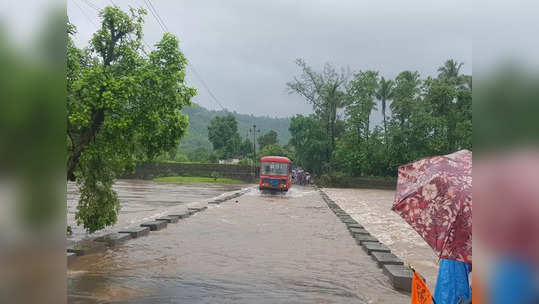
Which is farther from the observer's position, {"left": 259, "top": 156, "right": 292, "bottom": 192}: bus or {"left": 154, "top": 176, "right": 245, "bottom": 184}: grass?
{"left": 154, "top": 176, "right": 245, "bottom": 184}: grass

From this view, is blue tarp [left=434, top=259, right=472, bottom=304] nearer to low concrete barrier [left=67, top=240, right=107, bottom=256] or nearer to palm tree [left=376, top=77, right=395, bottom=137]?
low concrete barrier [left=67, top=240, right=107, bottom=256]

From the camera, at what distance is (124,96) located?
24.7 ft

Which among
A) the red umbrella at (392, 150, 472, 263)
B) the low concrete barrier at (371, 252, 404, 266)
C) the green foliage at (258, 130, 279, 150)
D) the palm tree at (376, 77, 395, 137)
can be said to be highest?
the palm tree at (376, 77, 395, 137)

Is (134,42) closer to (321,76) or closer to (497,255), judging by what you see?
(497,255)

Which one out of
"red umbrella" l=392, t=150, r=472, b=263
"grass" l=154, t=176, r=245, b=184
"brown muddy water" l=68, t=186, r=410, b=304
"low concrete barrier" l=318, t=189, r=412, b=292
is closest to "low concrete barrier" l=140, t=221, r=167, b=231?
"brown muddy water" l=68, t=186, r=410, b=304

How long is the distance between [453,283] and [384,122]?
44722 mm

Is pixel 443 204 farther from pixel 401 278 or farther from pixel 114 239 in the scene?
pixel 114 239

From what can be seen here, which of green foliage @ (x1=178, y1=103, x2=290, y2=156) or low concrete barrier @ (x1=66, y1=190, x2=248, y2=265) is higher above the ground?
green foliage @ (x1=178, y1=103, x2=290, y2=156)

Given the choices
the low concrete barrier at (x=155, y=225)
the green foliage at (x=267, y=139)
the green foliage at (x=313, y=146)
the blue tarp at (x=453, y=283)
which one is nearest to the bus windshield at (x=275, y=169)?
the green foliage at (x=313, y=146)

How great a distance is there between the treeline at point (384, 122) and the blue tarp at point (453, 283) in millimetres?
37426

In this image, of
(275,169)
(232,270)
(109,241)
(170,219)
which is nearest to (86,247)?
(109,241)

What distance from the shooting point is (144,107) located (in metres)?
8.05

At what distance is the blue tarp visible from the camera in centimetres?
310

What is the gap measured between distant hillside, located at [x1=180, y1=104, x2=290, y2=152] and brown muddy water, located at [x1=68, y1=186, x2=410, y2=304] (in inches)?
2486
